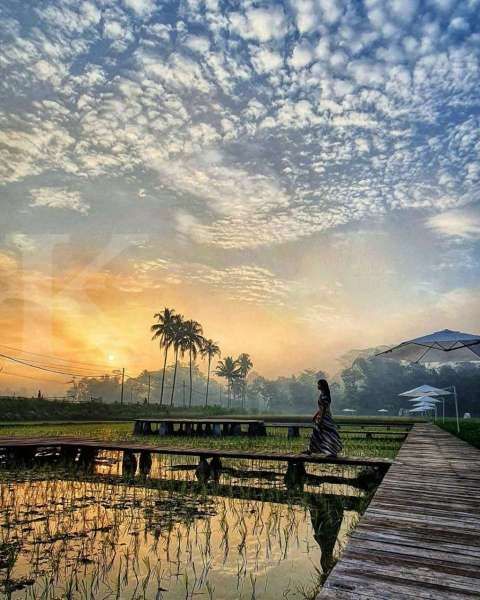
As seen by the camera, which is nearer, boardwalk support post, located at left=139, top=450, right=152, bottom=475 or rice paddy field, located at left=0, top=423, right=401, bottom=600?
rice paddy field, located at left=0, top=423, right=401, bottom=600

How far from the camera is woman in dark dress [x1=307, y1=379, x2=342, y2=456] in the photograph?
383 inches

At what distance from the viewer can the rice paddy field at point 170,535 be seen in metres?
3.89

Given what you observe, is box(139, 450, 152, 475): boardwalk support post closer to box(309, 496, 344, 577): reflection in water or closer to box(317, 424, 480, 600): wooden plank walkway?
box(309, 496, 344, 577): reflection in water

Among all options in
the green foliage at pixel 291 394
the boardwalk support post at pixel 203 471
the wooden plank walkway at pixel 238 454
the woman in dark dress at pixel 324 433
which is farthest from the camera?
the green foliage at pixel 291 394

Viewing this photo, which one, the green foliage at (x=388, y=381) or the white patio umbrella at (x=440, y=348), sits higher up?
the green foliage at (x=388, y=381)

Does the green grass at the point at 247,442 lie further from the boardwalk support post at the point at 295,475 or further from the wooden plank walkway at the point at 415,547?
the wooden plank walkway at the point at 415,547

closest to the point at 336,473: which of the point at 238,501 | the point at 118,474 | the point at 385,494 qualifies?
the point at 238,501

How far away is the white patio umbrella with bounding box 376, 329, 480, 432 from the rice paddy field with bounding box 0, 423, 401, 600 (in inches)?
166

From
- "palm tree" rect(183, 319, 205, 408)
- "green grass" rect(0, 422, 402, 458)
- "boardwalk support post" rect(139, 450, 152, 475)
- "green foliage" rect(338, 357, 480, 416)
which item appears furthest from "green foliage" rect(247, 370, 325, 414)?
"boardwalk support post" rect(139, 450, 152, 475)

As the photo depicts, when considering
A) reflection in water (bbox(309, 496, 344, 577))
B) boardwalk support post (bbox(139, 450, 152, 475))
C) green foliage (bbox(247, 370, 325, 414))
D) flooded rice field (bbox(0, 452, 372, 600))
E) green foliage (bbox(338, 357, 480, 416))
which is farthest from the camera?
green foliage (bbox(247, 370, 325, 414))

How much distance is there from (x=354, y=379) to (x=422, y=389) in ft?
278

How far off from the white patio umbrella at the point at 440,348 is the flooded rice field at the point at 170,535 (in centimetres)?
438

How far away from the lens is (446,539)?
341 cm

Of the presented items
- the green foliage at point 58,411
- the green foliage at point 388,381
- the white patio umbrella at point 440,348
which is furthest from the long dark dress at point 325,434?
the green foliage at point 388,381
